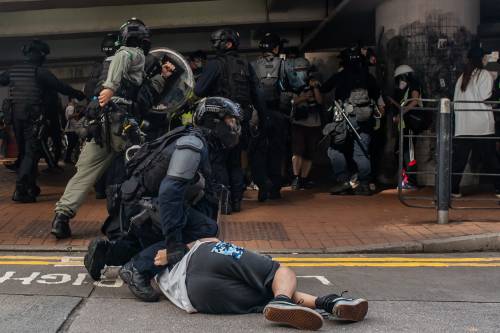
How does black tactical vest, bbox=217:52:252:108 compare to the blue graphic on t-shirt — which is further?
black tactical vest, bbox=217:52:252:108

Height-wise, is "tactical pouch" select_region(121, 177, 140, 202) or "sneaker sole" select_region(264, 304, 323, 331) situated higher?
"tactical pouch" select_region(121, 177, 140, 202)

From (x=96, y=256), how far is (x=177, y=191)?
106 centimetres

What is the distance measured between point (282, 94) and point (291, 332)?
18.3 ft

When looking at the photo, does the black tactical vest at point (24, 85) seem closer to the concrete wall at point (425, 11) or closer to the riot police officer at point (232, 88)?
the riot police officer at point (232, 88)

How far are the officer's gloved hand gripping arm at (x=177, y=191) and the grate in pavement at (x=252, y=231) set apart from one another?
2.25 metres

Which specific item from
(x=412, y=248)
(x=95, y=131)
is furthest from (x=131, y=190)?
(x=412, y=248)

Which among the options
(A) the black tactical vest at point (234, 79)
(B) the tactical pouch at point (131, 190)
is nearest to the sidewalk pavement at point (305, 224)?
(A) the black tactical vest at point (234, 79)

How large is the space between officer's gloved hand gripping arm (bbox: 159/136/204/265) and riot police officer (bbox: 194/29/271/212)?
2.76 m

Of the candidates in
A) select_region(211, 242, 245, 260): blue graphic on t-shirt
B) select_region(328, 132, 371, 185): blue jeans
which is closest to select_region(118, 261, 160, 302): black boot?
select_region(211, 242, 245, 260): blue graphic on t-shirt

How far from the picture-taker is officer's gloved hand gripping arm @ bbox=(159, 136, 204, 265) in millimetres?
4297

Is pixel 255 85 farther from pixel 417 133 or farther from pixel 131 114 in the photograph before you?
pixel 417 133

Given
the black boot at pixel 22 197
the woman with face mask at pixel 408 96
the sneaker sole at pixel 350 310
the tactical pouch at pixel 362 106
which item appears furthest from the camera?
the woman with face mask at pixel 408 96

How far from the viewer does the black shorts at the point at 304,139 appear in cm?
953

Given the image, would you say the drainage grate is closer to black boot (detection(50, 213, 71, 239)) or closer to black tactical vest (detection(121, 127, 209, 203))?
black boot (detection(50, 213, 71, 239))
